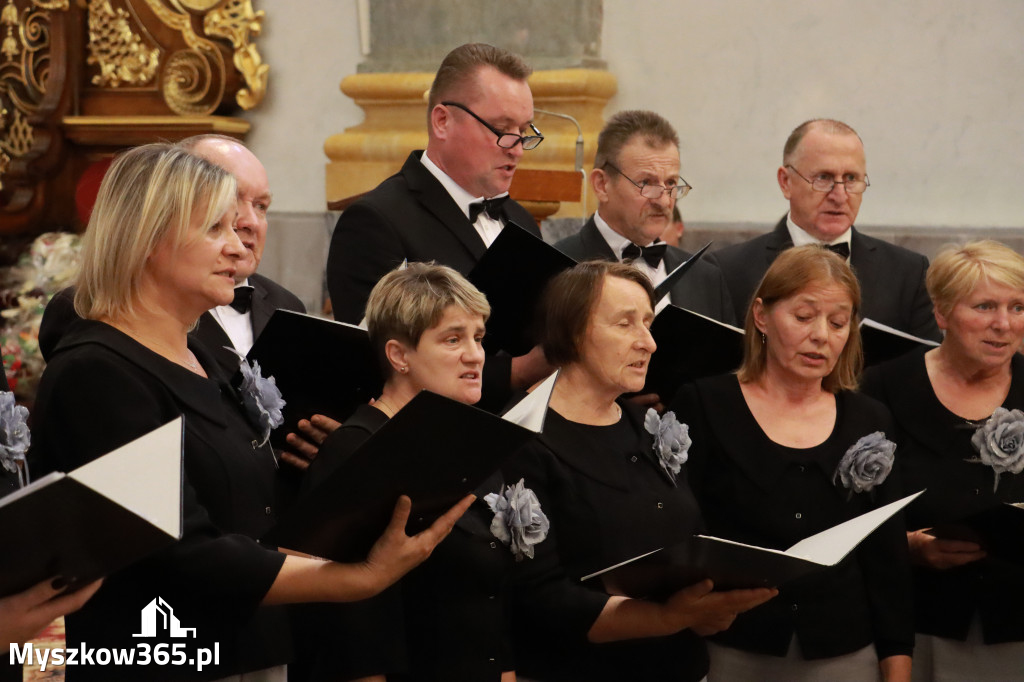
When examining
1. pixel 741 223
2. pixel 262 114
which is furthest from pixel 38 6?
pixel 741 223

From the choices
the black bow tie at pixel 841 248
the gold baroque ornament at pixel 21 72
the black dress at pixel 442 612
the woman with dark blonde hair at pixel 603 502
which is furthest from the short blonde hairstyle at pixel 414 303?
the gold baroque ornament at pixel 21 72

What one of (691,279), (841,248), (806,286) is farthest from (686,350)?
(841,248)

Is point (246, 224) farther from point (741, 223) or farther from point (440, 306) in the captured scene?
point (741, 223)

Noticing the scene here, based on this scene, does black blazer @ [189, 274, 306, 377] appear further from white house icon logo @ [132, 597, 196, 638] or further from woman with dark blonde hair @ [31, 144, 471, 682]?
white house icon logo @ [132, 597, 196, 638]

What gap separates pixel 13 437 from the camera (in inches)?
83.0

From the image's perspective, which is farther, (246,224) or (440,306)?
(246,224)

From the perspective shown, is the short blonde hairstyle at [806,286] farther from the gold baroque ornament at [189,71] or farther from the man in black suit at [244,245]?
the gold baroque ornament at [189,71]

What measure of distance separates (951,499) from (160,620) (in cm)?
196

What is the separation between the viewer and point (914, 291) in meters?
3.91

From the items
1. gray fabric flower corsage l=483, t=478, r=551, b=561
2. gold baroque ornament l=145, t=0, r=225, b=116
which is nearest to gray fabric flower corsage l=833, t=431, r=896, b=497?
gray fabric flower corsage l=483, t=478, r=551, b=561

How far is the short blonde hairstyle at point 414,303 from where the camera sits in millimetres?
2641

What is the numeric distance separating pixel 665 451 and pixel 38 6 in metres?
5.25

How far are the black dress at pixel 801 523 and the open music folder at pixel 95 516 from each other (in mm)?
1503

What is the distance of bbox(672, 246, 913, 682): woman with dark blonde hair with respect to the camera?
2898mm
